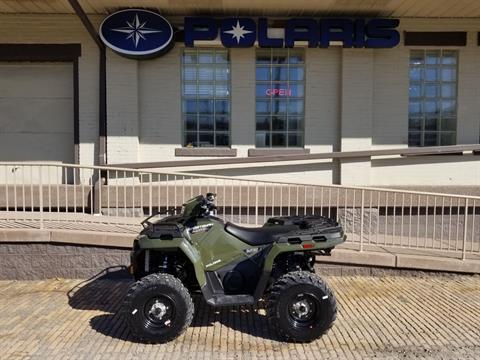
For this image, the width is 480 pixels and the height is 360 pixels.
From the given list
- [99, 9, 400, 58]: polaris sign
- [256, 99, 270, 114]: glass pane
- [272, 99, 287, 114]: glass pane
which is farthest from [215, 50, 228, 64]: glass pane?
[272, 99, 287, 114]: glass pane

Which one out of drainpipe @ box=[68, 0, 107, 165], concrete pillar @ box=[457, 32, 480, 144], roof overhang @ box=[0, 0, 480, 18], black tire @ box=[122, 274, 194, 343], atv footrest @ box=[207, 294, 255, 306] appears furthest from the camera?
concrete pillar @ box=[457, 32, 480, 144]

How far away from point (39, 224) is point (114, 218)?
1095 millimetres

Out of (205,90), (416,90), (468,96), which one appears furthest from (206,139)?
(468,96)

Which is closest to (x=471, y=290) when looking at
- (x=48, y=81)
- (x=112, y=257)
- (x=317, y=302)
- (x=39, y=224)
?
(x=317, y=302)

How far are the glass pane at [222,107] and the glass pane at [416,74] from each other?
3288 mm

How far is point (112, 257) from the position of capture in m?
6.43

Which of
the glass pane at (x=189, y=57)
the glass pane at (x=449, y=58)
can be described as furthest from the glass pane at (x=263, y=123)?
the glass pane at (x=449, y=58)

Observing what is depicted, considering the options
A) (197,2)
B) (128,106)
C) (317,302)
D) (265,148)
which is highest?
(197,2)

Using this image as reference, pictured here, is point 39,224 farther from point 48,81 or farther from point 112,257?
point 48,81

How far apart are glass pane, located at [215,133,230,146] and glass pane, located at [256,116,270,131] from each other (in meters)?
0.57

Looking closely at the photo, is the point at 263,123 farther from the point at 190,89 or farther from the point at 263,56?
the point at 190,89

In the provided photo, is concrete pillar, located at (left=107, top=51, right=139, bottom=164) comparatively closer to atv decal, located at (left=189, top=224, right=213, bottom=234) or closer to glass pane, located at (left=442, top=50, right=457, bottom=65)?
atv decal, located at (left=189, top=224, right=213, bottom=234)

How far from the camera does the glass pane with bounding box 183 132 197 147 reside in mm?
8625

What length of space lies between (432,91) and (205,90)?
13.3 feet
